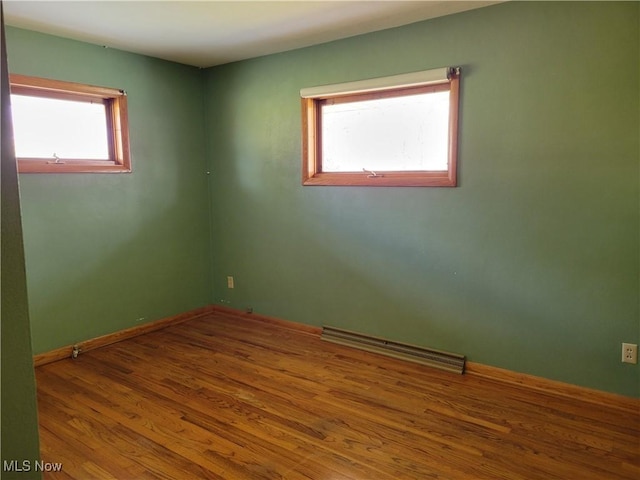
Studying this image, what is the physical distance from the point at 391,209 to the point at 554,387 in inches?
60.3

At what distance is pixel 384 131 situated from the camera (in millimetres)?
3314

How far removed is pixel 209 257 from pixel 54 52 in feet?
6.88

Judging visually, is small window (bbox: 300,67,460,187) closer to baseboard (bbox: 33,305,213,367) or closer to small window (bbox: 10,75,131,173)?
small window (bbox: 10,75,131,173)

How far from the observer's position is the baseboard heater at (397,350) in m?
3.05

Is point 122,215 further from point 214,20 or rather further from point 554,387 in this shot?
point 554,387

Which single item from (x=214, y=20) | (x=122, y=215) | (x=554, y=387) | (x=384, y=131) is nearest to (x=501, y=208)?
(x=384, y=131)

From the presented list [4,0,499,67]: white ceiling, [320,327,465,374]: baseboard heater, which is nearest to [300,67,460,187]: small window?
[4,0,499,67]: white ceiling

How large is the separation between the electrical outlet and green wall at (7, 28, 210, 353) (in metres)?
3.40

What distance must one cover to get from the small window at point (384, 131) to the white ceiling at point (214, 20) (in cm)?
38

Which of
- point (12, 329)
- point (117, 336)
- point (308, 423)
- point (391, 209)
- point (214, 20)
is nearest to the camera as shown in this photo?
point (12, 329)

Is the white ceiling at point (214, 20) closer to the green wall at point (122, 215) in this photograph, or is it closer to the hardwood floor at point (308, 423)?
the green wall at point (122, 215)

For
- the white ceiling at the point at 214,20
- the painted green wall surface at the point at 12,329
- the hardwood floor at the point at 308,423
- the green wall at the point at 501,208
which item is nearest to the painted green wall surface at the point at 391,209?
the green wall at the point at 501,208

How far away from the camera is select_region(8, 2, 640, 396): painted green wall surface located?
8.22 ft

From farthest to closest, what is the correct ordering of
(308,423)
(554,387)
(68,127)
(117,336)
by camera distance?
(117,336) → (68,127) → (554,387) → (308,423)
